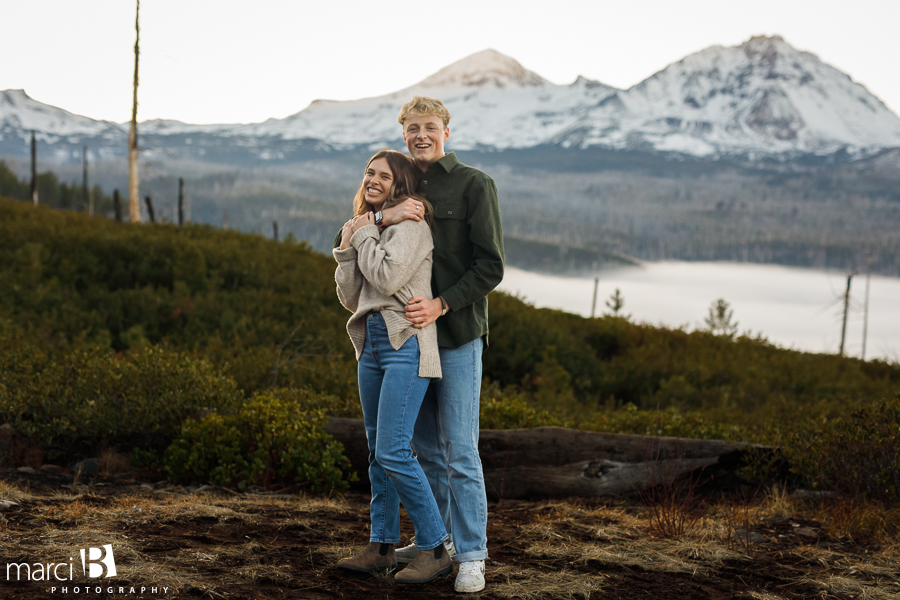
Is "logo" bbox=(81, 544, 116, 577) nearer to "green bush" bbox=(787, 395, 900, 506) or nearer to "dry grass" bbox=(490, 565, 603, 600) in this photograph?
"dry grass" bbox=(490, 565, 603, 600)

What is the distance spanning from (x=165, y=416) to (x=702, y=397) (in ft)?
38.0

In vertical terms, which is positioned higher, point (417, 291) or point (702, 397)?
point (417, 291)

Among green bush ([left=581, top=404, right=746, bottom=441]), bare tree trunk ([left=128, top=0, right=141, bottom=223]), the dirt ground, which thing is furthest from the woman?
bare tree trunk ([left=128, top=0, right=141, bottom=223])

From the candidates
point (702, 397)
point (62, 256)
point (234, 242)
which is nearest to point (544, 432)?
point (702, 397)

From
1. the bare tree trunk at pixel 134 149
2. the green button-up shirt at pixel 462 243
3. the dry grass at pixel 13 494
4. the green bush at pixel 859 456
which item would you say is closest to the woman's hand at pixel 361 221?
the green button-up shirt at pixel 462 243

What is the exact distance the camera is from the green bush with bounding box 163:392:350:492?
6582 mm

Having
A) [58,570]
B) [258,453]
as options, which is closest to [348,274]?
[58,570]

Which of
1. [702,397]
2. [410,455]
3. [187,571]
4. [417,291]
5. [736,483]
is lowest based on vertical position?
[702,397]

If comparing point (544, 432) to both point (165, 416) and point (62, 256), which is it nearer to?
point (165, 416)

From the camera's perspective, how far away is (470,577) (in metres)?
3.94

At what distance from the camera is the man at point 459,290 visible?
3.94 meters

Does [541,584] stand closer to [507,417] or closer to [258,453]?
[258,453]

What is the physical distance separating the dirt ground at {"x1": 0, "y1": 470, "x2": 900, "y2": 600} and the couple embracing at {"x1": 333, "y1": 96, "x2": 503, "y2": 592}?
329mm

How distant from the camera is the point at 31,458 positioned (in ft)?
22.6
